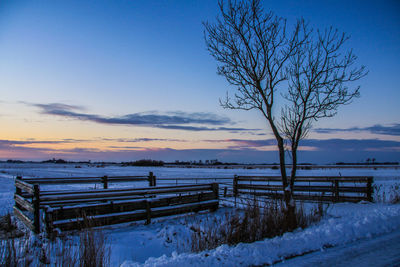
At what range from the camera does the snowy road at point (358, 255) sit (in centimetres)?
465

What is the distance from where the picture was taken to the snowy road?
4652 millimetres

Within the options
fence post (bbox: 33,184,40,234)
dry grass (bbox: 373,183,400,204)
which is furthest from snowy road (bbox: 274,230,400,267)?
dry grass (bbox: 373,183,400,204)

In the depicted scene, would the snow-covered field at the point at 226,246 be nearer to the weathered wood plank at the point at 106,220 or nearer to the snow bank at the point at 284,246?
the snow bank at the point at 284,246

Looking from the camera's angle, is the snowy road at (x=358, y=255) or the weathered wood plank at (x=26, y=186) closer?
the snowy road at (x=358, y=255)

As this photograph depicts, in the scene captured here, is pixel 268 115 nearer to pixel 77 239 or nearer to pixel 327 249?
pixel 327 249

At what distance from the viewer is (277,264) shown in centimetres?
473

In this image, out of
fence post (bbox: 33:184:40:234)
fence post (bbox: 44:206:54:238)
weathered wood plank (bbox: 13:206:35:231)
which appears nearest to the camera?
fence post (bbox: 44:206:54:238)

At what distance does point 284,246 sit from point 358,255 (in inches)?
51.3

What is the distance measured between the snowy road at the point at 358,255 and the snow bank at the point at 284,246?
9.6 inches

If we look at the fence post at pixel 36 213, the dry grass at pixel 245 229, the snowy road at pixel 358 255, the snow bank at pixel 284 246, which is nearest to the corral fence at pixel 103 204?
the fence post at pixel 36 213

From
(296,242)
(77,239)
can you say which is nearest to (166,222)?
(77,239)

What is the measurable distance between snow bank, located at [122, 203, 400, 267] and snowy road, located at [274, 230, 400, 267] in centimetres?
24

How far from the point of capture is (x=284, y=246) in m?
5.40

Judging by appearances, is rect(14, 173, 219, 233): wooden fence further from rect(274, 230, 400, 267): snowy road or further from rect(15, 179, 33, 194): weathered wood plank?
rect(274, 230, 400, 267): snowy road
